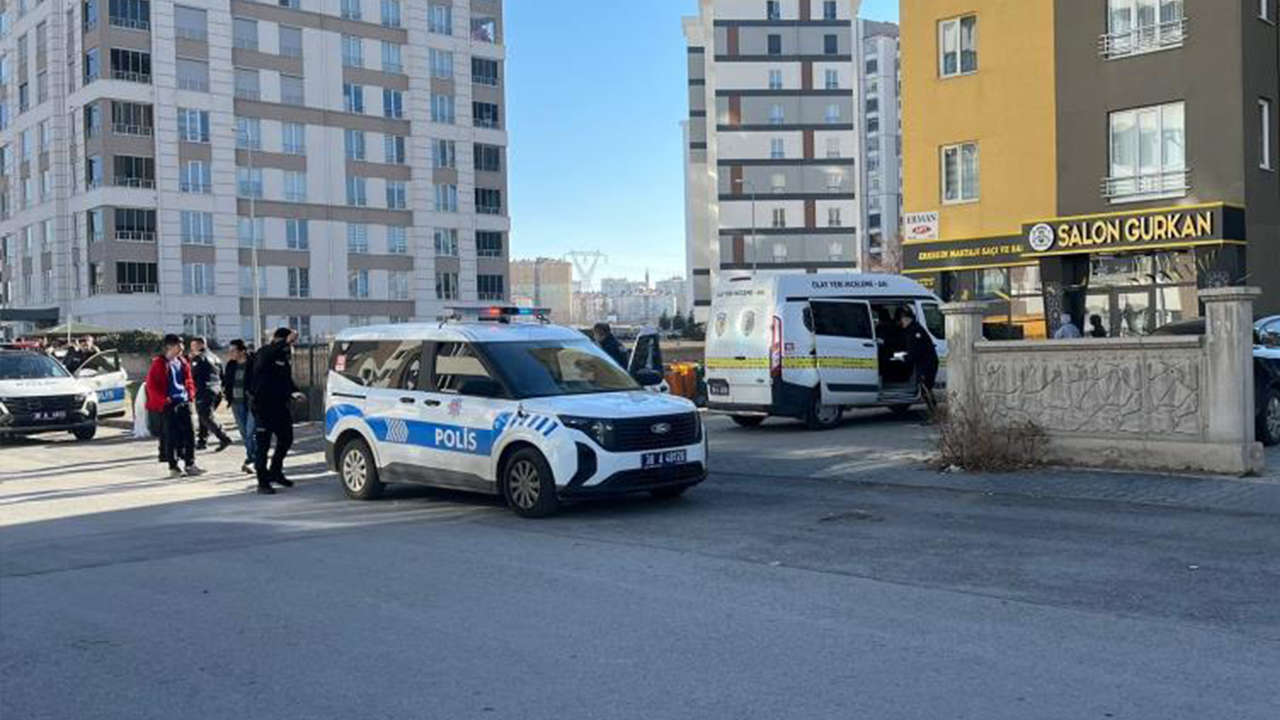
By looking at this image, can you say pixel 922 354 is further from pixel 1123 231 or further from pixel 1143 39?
pixel 1143 39

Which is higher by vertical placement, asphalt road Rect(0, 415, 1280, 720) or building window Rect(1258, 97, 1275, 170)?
building window Rect(1258, 97, 1275, 170)

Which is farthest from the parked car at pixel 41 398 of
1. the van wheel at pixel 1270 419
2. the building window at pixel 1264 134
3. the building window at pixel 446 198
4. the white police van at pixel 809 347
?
the building window at pixel 446 198

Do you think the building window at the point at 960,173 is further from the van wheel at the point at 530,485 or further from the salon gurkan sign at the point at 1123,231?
the van wheel at the point at 530,485

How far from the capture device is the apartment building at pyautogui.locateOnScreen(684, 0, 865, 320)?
319ft

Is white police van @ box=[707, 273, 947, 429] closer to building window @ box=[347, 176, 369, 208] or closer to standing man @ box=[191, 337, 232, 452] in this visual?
standing man @ box=[191, 337, 232, 452]

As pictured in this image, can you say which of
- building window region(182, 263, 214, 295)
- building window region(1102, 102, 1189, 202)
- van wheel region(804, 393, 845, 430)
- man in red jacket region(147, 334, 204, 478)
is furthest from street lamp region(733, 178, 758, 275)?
A: man in red jacket region(147, 334, 204, 478)

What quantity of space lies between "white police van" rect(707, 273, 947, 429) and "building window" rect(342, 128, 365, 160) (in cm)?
6353

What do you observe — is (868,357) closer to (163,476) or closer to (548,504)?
(548,504)

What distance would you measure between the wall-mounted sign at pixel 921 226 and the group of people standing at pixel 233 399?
16613 mm

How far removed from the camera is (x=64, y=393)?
21.1 metres

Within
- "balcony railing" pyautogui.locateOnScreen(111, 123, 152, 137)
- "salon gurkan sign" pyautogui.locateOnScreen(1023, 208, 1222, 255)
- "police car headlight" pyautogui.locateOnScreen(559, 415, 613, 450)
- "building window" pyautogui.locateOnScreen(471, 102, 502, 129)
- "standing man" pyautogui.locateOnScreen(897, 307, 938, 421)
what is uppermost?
"building window" pyautogui.locateOnScreen(471, 102, 502, 129)

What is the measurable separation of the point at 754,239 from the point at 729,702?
93.6m

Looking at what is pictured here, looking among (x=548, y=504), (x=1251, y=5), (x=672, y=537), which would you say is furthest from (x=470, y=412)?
(x=1251, y=5)

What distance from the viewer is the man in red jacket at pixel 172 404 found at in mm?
15781
